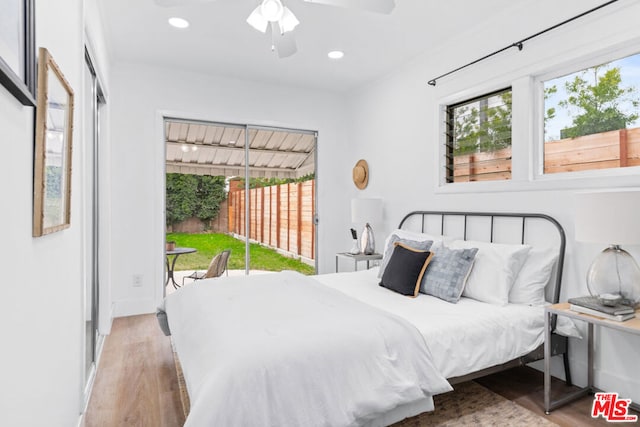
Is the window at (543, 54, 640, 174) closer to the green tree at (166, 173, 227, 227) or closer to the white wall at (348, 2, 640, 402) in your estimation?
the white wall at (348, 2, 640, 402)

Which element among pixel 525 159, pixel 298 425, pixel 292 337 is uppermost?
pixel 525 159

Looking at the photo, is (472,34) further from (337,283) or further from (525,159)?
(337,283)

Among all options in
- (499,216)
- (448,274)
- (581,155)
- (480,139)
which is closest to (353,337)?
(448,274)

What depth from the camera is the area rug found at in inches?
81.7

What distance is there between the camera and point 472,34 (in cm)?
322

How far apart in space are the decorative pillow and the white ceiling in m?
1.71

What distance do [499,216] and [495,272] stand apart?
617 mm

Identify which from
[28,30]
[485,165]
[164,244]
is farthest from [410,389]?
[164,244]

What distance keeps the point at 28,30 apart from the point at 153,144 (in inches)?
129

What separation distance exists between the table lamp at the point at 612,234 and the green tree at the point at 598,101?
0.70 metres

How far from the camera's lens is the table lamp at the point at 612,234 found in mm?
1921

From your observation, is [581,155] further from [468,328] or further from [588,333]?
[468,328]

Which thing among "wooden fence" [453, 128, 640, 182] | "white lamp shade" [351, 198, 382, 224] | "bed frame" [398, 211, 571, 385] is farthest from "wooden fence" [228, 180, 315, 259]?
"wooden fence" [453, 128, 640, 182]

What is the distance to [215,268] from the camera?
455cm
